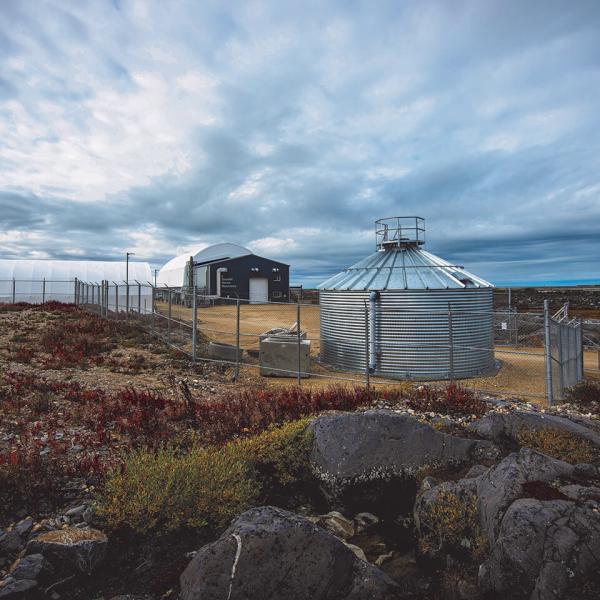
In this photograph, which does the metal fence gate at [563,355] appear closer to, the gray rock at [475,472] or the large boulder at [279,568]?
the gray rock at [475,472]

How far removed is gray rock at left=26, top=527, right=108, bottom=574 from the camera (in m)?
4.13

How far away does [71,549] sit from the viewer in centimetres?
418

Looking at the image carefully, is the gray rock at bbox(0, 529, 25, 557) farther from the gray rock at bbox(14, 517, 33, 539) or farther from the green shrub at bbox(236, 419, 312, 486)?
the green shrub at bbox(236, 419, 312, 486)

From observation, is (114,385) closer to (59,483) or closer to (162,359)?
(162,359)

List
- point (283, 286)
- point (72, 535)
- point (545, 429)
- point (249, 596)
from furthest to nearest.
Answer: point (283, 286) < point (545, 429) < point (72, 535) < point (249, 596)

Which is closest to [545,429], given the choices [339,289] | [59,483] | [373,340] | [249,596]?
[249,596]

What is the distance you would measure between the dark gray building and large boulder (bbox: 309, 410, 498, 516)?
39.9 metres

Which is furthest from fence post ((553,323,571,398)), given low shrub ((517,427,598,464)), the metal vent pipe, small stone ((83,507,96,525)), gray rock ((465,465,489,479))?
small stone ((83,507,96,525))

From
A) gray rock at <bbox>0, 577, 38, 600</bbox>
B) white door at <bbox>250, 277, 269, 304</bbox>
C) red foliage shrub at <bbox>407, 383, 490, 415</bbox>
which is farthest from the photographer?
white door at <bbox>250, 277, 269, 304</bbox>

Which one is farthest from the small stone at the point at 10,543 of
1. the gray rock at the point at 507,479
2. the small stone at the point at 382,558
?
the gray rock at the point at 507,479

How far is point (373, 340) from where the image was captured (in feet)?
51.4

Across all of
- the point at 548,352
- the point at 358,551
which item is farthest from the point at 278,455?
the point at 548,352

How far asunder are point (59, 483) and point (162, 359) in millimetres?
9981

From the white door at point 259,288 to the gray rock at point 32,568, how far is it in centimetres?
4548
